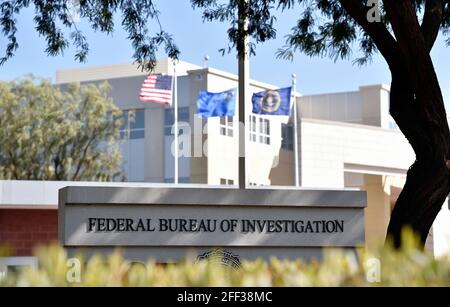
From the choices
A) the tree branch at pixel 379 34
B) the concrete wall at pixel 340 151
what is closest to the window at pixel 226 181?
the concrete wall at pixel 340 151

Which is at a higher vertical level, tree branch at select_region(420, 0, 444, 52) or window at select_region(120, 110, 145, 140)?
window at select_region(120, 110, 145, 140)

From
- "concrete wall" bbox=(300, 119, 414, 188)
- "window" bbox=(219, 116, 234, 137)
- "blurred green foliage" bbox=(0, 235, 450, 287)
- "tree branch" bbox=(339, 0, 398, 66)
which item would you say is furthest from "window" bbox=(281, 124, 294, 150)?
"blurred green foliage" bbox=(0, 235, 450, 287)

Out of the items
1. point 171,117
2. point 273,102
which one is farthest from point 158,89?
point 171,117

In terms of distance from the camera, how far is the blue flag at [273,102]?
46.9 m

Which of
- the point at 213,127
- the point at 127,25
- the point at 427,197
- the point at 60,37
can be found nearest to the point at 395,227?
the point at 427,197

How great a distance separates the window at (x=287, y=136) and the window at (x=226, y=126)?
16.5 ft

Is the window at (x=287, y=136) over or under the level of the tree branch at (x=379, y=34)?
over

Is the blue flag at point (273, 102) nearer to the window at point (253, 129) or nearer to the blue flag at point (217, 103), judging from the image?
the blue flag at point (217, 103)

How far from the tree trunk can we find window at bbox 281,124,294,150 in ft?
154

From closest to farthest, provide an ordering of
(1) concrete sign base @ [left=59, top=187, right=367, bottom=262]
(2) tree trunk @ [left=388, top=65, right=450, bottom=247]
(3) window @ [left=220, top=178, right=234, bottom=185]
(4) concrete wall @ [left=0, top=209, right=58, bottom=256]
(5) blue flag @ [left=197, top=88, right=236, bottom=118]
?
(2) tree trunk @ [left=388, top=65, right=450, bottom=247], (1) concrete sign base @ [left=59, top=187, right=367, bottom=262], (4) concrete wall @ [left=0, top=209, right=58, bottom=256], (5) blue flag @ [left=197, top=88, right=236, bottom=118], (3) window @ [left=220, top=178, right=234, bottom=185]

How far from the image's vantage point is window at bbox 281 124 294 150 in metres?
58.3

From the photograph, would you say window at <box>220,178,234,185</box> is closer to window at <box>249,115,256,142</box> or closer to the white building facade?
the white building facade

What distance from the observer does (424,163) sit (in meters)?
11.1
